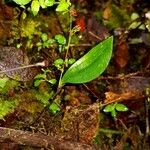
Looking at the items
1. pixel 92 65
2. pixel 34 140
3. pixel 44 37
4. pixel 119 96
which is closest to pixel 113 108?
pixel 119 96

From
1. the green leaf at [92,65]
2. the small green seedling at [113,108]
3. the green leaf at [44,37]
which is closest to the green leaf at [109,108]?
the small green seedling at [113,108]

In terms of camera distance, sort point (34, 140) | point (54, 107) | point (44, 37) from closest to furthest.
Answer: point (34, 140) → point (54, 107) → point (44, 37)

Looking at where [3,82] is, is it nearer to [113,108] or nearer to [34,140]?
[34,140]

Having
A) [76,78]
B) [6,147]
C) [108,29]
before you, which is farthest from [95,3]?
[6,147]

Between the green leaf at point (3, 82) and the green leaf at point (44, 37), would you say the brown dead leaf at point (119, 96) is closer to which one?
the green leaf at point (44, 37)

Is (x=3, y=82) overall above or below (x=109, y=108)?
above

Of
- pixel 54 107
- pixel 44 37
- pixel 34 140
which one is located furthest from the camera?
pixel 44 37

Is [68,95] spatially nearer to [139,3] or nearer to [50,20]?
[50,20]
